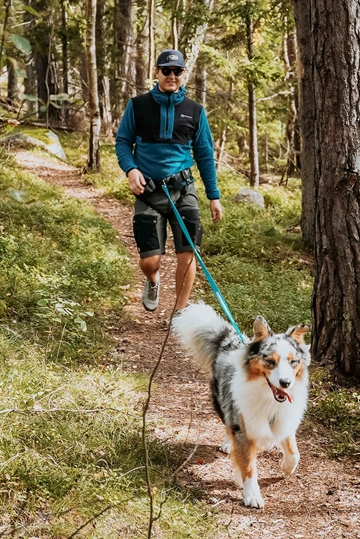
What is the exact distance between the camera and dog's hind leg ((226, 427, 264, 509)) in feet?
12.5

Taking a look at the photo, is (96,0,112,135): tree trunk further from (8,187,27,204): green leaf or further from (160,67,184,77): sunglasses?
(8,187,27,204): green leaf

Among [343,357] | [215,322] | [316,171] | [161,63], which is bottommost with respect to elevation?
[343,357]

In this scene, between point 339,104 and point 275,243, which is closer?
point 339,104

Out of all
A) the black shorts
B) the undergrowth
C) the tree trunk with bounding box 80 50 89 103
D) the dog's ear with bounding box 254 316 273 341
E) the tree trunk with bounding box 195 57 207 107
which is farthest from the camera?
the tree trunk with bounding box 195 57 207 107

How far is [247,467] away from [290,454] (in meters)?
0.40

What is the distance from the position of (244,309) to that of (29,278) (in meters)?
2.59

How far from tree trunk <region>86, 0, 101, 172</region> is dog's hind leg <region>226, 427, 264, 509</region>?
1209cm

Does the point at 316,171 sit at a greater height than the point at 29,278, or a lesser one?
greater

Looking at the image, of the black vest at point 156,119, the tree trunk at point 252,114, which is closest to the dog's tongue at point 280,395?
the black vest at point 156,119

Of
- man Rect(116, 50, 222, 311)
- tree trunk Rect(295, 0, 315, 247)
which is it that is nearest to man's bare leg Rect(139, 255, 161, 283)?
man Rect(116, 50, 222, 311)

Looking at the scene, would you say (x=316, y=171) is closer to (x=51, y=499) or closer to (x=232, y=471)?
(x=232, y=471)

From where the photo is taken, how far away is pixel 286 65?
2186 centimetres

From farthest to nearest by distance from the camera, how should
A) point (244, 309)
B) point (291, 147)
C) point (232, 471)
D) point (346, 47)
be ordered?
point (291, 147) < point (244, 309) < point (346, 47) < point (232, 471)

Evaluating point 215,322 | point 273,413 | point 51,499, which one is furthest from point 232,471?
point 51,499
